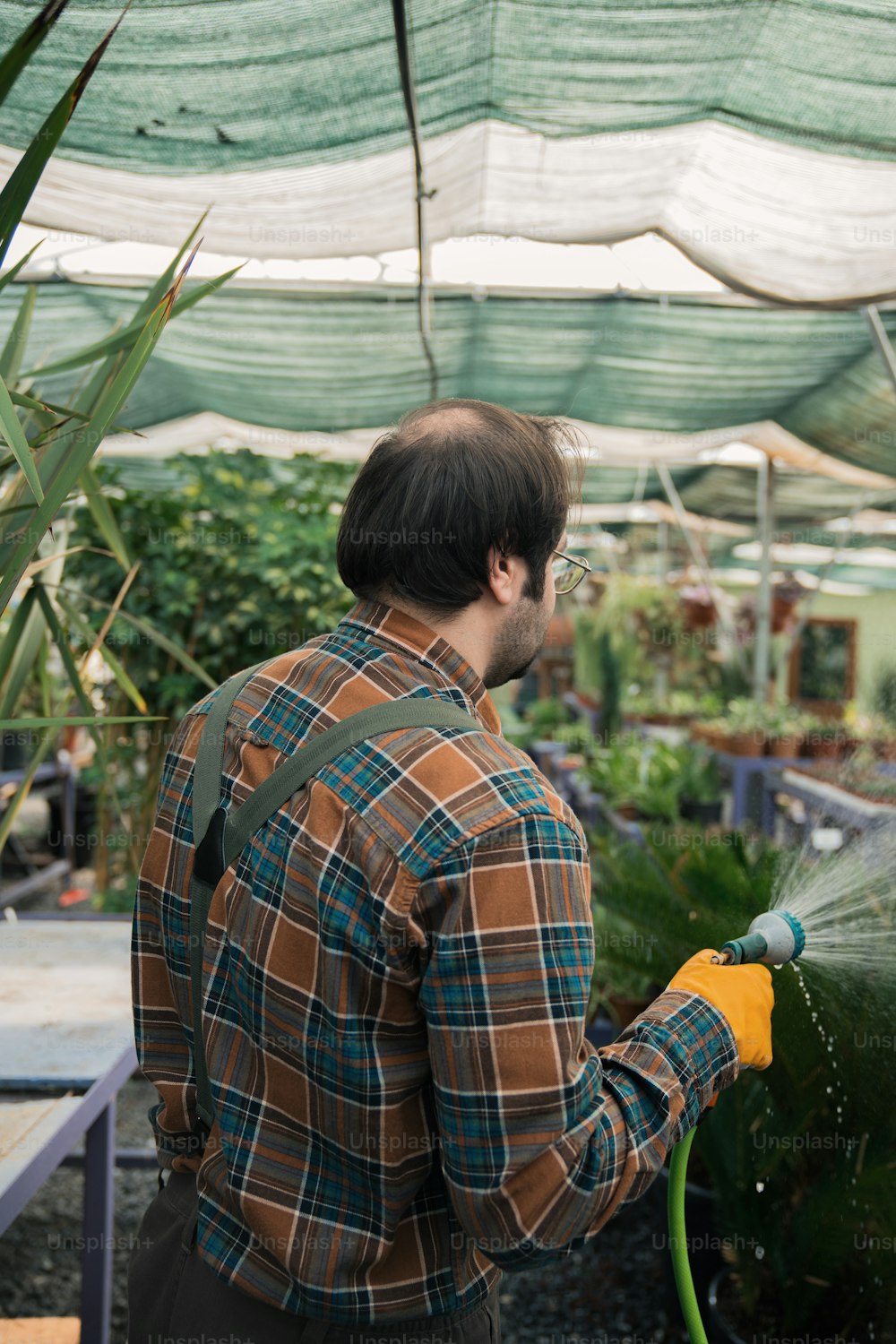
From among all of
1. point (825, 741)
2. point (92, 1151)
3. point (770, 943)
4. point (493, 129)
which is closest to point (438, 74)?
point (493, 129)

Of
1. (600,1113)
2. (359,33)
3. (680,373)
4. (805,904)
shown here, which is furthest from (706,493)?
(600,1113)

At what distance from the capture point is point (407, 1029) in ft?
3.58

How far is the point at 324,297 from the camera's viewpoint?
4.46 m

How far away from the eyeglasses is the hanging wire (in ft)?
3.48

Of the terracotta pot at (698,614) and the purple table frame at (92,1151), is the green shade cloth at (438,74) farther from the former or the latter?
the terracotta pot at (698,614)

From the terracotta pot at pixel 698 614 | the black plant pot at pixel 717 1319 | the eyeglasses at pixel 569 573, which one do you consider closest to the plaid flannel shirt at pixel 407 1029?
the eyeglasses at pixel 569 573

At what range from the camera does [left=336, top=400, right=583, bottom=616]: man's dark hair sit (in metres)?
1.19

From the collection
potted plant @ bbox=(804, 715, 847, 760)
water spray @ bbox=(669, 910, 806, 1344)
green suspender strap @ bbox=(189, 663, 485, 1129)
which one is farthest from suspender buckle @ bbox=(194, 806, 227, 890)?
potted plant @ bbox=(804, 715, 847, 760)

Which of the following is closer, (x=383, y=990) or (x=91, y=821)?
(x=383, y=990)

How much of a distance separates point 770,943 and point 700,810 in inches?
200

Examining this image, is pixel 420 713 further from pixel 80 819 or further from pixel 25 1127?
pixel 80 819

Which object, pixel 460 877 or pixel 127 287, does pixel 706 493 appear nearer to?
pixel 127 287

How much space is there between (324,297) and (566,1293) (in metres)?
3.84

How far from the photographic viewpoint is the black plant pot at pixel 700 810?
6.31 m
